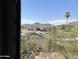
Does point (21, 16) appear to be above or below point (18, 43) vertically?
above

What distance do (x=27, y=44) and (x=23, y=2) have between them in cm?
62

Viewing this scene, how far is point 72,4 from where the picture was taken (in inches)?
118

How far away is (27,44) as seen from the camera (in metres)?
3.03

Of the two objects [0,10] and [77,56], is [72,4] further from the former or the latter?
[0,10]

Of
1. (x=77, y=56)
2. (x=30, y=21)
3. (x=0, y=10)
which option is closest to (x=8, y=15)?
(x=0, y=10)

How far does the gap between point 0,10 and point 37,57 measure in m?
0.88

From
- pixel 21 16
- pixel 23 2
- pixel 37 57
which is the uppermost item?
pixel 23 2

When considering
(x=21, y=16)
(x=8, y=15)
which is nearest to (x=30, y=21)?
(x=21, y=16)

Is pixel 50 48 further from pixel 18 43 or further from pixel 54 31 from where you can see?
pixel 18 43

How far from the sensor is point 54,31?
303 centimetres

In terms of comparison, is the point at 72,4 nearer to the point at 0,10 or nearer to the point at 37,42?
the point at 37,42

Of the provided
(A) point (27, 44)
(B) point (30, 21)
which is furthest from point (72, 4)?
(A) point (27, 44)

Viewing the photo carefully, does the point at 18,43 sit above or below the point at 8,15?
below

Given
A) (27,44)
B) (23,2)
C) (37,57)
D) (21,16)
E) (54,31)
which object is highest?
(23,2)
